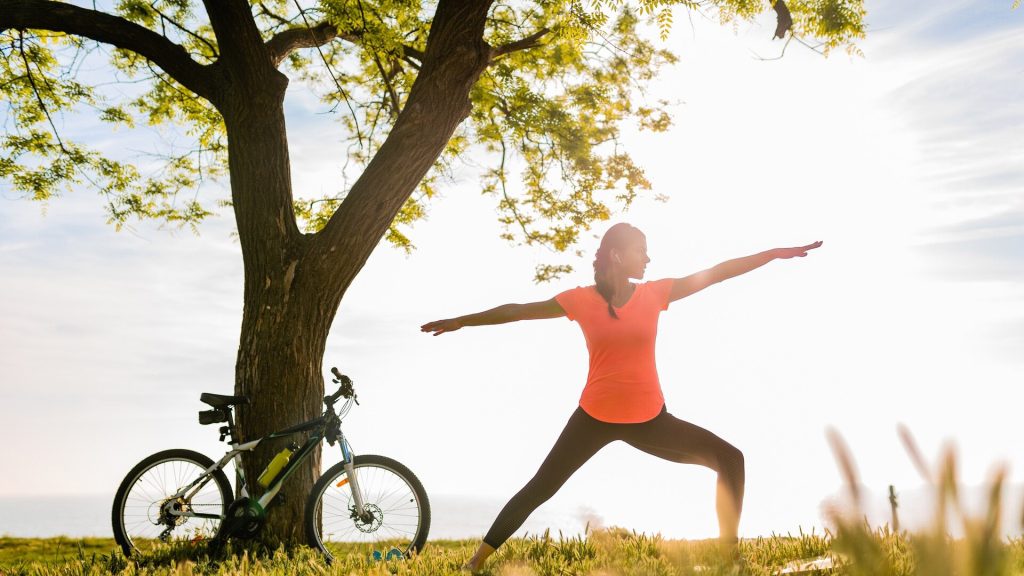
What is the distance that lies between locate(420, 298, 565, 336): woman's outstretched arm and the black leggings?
732 mm

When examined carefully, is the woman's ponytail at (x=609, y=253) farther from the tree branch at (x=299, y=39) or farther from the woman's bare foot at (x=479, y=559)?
the tree branch at (x=299, y=39)

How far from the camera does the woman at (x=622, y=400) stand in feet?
15.9

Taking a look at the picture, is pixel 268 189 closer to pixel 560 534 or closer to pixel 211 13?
pixel 211 13

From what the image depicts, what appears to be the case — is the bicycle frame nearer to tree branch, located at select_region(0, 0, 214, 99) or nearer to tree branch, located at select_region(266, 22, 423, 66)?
tree branch, located at select_region(0, 0, 214, 99)

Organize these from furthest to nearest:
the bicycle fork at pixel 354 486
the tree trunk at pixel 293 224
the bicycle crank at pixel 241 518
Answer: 1. the tree trunk at pixel 293 224
2. the bicycle crank at pixel 241 518
3. the bicycle fork at pixel 354 486

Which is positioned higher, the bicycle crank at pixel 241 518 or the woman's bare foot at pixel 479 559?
the bicycle crank at pixel 241 518

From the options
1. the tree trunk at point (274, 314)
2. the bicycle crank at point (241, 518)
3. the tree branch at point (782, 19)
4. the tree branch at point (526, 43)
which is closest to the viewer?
the bicycle crank at point (241, 518)

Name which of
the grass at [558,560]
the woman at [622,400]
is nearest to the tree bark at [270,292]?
the grass at [558,560]

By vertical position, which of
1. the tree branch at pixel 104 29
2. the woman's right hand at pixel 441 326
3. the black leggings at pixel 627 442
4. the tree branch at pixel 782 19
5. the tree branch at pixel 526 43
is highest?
the tree branch at pixel 526 43

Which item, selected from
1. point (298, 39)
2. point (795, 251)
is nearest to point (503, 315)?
point (795, 251)

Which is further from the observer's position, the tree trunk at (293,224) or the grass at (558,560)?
the tree trunk at (293,224)

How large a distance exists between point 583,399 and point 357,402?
253cm

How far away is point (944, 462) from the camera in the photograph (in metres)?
0.78

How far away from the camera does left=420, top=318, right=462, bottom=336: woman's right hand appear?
5.38 meters
